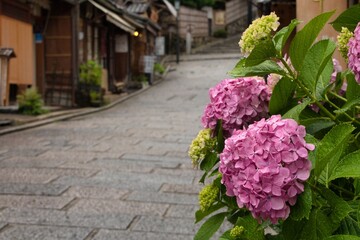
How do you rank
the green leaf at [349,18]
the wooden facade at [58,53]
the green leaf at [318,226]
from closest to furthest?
the green leaf at [318,226] < the green leaf at [349,18] < the wooden facade at [58,53]

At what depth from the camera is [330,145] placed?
1.50 m

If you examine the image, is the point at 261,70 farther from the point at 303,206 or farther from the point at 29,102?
the point at 29,102

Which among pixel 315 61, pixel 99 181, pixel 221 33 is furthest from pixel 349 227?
pixel 221 33

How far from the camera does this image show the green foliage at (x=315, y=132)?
4.88ft

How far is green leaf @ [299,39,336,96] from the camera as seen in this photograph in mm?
1677

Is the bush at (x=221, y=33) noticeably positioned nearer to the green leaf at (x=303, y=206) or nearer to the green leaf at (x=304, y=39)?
the green leaf at (x=304, y=39)

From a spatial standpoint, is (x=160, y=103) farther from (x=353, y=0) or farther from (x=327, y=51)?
(x=327, y=51)

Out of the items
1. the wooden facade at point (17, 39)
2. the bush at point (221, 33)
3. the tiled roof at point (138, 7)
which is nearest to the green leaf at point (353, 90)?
the wooden facade at point (17, 39)

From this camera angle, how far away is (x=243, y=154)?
1.50m

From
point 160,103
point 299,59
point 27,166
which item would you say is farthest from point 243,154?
point 160,103

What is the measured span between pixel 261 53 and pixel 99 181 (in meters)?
6.29

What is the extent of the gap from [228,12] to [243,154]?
169 ft

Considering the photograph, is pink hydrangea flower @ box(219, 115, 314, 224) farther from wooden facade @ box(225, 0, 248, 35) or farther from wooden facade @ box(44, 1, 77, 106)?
wooden facade @ box(225, 0, 248, 35)

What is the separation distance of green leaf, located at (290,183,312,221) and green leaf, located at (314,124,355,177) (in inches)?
2.3
